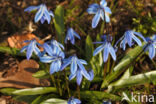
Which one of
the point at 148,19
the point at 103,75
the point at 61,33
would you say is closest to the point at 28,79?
the point at 61,33

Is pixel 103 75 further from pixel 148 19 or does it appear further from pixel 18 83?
pixel 148 19

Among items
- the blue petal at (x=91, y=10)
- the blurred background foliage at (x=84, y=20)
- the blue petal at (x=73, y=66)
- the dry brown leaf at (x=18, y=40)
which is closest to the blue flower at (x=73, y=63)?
the blue petal at (x=73, y=66)

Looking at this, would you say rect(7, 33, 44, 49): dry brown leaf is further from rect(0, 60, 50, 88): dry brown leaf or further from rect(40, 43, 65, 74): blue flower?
rect(40, 43, 65, 74): blue flower

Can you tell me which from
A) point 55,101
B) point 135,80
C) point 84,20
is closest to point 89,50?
point 135,80

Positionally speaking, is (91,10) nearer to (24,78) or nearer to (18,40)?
(24,78)

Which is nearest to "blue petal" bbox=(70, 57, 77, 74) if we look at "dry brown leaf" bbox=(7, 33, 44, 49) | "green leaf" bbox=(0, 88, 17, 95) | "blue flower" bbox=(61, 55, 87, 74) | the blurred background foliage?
"blue flower" bbox=(61, 55, 87, 74)

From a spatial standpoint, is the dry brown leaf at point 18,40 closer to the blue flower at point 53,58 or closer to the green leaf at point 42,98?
the green leaf at point 42,98
